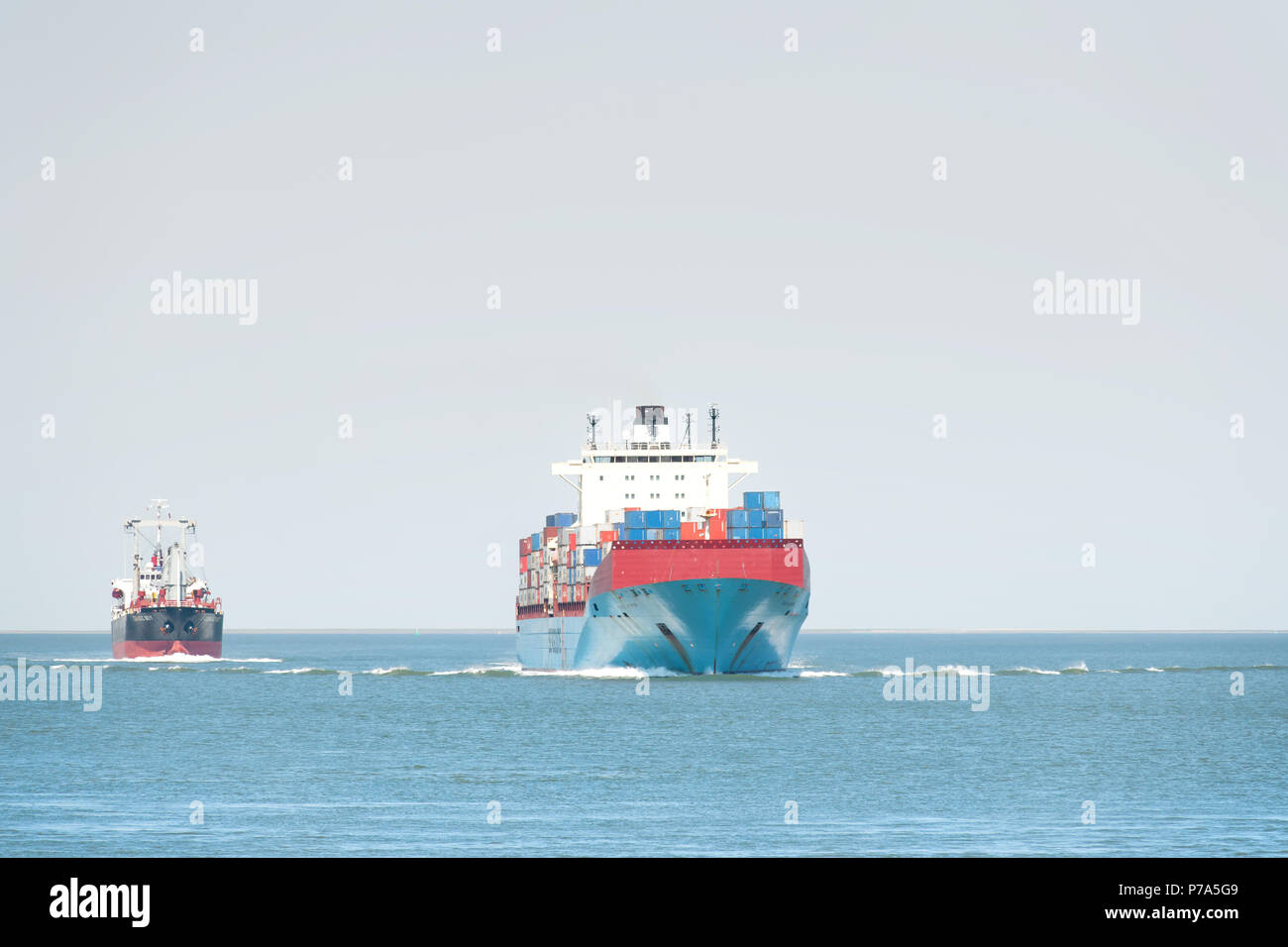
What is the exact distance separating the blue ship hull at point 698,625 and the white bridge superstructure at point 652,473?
528 inches

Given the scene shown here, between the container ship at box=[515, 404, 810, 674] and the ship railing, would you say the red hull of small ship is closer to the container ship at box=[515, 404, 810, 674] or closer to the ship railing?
the ship railing

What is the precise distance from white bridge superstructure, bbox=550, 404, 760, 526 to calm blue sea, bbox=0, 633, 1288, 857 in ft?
60.8

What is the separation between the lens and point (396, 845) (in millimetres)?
36438

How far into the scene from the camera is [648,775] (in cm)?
5241

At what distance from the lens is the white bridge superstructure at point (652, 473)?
113 metres

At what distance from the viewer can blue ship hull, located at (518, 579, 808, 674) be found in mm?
90312

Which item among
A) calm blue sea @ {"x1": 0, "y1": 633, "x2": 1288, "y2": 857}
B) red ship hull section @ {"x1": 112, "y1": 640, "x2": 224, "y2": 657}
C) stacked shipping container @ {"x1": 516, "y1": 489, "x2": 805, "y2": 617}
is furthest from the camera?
red ship hull section @ {"x1": 112, "y1": 640, "x2": 224, "y2": 657}

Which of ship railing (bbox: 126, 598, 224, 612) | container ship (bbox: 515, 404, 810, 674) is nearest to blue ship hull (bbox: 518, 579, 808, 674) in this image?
container ship (bbox: 515, 404, 810, 674)

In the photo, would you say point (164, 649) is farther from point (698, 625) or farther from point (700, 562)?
point (700, 562)

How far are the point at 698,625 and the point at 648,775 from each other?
39345 mm

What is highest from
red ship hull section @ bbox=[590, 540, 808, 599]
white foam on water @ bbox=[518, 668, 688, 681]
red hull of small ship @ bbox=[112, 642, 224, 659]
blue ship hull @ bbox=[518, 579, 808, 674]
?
red ship hull section @ bbox=[590, 540, 808, 599]

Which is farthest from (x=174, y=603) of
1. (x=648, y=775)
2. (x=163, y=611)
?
(x=648, y=775)

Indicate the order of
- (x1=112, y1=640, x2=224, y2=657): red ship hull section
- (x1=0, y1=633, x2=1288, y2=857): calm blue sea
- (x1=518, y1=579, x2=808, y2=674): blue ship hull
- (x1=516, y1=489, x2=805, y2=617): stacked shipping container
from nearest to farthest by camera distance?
(x1=0, y1=633, x2=1288, y2=857): calm blue sea, (x1=518, y1=579, x2=808, y2=674): blue ship hull, (x1=516, y1=489, x2=805, y2=617): stacked shipping container, (x1=112, y1=640, x2=224, y2=657): red ship hull section
